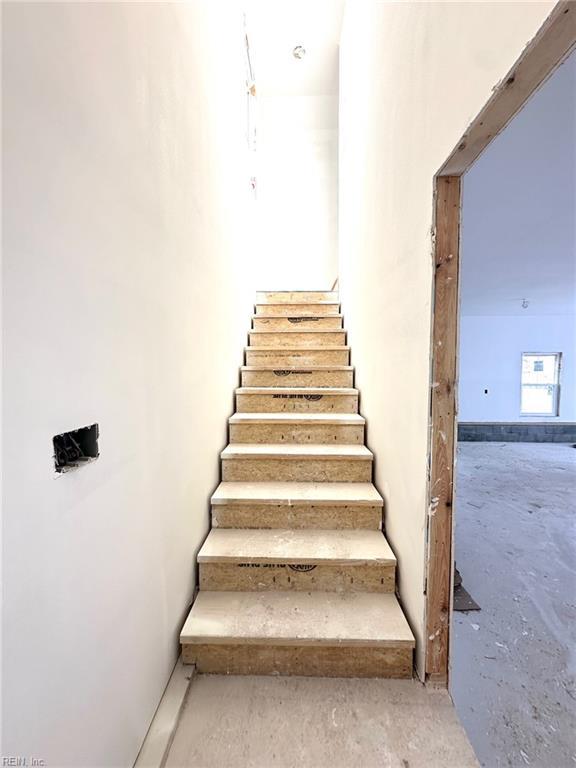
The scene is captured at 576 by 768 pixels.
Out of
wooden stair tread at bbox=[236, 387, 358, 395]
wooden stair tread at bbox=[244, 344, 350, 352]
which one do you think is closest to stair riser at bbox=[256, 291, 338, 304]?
wooden stair tread at bbox=[244, 344, 350, 352]

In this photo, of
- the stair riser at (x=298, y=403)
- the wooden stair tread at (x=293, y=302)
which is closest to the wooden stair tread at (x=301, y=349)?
the stair riser at (x=298, y=403)

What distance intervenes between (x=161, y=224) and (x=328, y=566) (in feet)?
4.94

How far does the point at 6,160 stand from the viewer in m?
0.54

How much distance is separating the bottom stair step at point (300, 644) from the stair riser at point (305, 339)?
2057 millimetres

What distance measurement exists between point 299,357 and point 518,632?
216cm

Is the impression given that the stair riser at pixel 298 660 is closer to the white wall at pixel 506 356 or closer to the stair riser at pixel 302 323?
the stair riser at pixel 302 323

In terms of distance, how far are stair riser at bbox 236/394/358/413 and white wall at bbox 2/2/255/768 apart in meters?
0.89

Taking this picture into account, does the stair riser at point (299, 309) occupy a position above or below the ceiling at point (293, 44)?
below

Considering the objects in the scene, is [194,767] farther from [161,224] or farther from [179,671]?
[161,224]

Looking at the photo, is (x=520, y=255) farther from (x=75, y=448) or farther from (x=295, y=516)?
(x=75, y=448)

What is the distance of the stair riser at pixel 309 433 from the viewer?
2084 millimetres

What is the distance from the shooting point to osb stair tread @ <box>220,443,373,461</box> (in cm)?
185

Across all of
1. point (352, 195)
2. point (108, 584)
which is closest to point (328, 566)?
point (108, 584)

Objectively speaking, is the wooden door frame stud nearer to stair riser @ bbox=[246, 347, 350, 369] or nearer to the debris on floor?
the debris on floor
